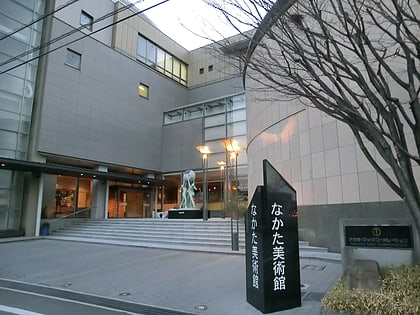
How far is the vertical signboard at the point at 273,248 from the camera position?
5.45 meters

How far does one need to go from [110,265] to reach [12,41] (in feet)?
56.2

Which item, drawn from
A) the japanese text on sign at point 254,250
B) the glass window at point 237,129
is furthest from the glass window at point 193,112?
the japanese text on sign at point 254,250

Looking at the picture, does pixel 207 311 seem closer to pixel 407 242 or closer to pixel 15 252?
pixel 407 242

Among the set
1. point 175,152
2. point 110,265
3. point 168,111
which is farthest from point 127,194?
point 110,265

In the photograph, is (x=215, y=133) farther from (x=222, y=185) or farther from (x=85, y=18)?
(x=85, y=18)

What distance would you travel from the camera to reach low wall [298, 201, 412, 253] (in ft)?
32.3

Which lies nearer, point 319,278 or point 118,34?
point 319,278

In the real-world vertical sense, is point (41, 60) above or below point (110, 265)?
above

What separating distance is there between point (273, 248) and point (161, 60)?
2943 centimetres

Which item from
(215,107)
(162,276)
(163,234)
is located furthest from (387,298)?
(215,107)

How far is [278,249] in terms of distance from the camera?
5.63m

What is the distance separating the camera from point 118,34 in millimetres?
27656

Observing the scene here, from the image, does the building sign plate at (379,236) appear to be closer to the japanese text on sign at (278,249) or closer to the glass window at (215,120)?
the japanese text on sign at (278,249)

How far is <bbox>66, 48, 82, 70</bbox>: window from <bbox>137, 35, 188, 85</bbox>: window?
6.76m
